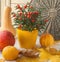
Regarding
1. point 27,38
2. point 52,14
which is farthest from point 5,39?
point 52,14

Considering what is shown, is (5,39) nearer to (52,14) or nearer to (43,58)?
(43,58)

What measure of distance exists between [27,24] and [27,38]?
0.07 meters

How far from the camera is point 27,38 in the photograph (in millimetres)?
927

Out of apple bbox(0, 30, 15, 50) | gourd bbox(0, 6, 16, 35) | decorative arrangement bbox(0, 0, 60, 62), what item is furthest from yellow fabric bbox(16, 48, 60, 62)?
gourd bbox(0, 6, 16, 35)

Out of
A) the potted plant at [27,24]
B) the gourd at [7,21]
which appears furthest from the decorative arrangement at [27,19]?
the gourd at [7,21]

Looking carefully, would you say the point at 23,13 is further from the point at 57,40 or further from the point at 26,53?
the point at 57,40

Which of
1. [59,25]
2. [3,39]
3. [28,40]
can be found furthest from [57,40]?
[3,39]

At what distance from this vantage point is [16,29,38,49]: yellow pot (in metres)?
0.92

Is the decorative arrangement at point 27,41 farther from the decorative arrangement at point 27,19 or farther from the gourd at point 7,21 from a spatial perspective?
the gourd at point 7,21

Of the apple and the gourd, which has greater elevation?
the gourd

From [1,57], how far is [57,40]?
396 millimetres

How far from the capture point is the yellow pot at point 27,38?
0.92m

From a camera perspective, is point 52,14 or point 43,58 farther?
point 52,14

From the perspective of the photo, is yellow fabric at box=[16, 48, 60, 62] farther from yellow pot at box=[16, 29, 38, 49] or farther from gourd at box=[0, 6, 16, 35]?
gourd at box=[0, 6, 16, 35]
